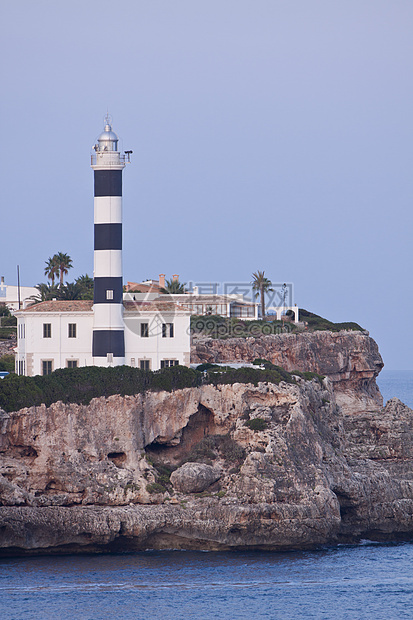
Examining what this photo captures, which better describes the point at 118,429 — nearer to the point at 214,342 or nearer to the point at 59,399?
the point at 59,399

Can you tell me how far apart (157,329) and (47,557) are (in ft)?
48.8

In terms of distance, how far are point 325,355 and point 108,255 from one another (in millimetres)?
33544

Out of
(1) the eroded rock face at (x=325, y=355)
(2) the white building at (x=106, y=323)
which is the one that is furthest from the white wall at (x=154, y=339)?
(1) the eroded rock face at (x=325, y=355)

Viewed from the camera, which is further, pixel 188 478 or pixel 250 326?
pixel 250 326

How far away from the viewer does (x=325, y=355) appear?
8181 centimetres

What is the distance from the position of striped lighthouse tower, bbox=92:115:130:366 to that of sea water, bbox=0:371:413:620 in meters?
12.5

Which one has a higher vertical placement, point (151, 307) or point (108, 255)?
point (108, 255)

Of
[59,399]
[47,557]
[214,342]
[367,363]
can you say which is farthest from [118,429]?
[367,363]

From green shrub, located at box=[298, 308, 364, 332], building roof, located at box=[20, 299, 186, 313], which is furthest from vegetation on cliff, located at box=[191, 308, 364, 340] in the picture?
building roof, located at box=[20, 299, 186, 313]

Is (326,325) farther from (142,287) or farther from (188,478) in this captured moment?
(188,478)

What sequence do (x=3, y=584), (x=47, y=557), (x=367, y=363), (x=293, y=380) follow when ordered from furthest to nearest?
1. (x=367, y=363)
2. (x=293, y=380)
3. (x=47, y=557)
4. (x=3, y=584)

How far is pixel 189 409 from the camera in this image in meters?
48.7

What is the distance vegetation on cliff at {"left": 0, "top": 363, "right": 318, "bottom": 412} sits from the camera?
1809 inches

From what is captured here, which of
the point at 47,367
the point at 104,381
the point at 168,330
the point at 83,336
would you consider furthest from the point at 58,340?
the point at 104,381
